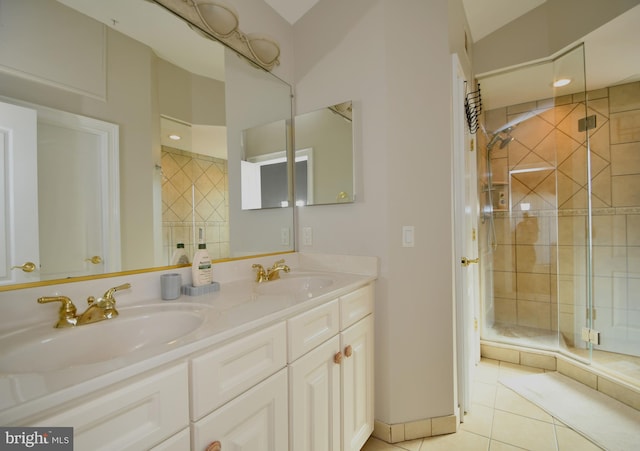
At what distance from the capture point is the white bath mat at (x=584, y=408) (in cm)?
148

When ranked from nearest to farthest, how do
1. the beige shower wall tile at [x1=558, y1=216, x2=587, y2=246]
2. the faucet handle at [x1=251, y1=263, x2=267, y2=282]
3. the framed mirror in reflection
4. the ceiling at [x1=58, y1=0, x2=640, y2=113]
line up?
the ceiling at [x1=58, y1=0, x2=640, y2=113] < the faucet handle at [x1=251, y1=263, x2=267, y2=282] < the framed mirror in reflection < the beige shower wall tile at [x1=558, y1=216, x2=587, y2=246]

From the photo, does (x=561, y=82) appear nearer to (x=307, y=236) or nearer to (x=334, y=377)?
(x=307, y=236)

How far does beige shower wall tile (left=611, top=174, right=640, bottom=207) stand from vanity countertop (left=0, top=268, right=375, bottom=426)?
2503mm

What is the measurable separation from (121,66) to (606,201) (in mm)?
3413

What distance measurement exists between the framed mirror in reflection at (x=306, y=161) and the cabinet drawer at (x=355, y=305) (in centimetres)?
53

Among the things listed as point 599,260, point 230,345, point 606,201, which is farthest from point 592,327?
point 230,345

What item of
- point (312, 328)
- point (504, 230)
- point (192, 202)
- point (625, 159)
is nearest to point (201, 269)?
point (192, 202)

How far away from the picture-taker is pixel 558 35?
1.98 m

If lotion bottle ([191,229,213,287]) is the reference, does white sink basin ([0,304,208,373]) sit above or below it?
below

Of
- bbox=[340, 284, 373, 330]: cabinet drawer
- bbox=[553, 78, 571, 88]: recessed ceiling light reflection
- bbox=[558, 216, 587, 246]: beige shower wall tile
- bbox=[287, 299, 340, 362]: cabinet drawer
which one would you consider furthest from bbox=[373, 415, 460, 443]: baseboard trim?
bbox=[553, 78, 571, 88]: recessed ceiling light reflection

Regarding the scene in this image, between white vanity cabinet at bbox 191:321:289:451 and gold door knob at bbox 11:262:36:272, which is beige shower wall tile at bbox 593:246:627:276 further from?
gold door knob at bbox 11:262:36:272

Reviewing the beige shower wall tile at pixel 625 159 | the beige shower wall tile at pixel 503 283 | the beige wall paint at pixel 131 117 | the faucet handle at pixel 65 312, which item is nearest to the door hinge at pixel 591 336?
the beige shower wall tile at pixel 503 283

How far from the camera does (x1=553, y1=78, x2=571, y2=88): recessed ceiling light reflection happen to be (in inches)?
88.8

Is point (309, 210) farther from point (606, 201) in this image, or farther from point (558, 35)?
point (606, 201)
